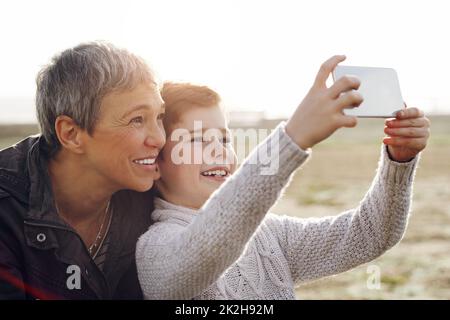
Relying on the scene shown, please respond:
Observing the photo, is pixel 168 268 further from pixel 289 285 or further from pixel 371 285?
pixel 371 285

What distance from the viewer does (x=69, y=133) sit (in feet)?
9.34

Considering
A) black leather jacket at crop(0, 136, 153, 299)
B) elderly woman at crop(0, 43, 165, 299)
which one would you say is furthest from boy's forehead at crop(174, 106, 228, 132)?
black leather jacket at crop(0, 136, 153, 299)

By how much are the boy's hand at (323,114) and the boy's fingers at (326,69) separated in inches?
2.0

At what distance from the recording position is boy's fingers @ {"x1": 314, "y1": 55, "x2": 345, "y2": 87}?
7.07ft

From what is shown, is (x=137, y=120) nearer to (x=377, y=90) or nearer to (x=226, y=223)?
(x=226, y=223)

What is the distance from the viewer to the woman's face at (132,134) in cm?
272

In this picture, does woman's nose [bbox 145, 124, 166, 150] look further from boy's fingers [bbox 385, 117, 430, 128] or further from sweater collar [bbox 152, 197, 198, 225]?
boy's fingers [bbox 385, 117, 430, 128]

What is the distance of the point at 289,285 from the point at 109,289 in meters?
0.81

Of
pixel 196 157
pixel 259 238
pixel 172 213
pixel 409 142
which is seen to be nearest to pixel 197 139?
pixel 196 157

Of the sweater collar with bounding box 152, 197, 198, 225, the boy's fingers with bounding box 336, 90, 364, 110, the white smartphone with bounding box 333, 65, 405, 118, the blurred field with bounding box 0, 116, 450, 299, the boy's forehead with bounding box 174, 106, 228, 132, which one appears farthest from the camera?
the blurred field with bounding box 0, 116, 450, 299

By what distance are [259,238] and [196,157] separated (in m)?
0.46

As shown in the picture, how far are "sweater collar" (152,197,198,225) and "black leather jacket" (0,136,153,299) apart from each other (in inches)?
13.0
